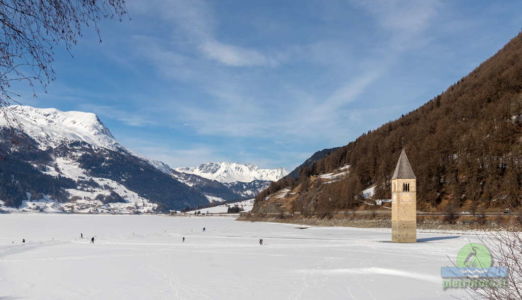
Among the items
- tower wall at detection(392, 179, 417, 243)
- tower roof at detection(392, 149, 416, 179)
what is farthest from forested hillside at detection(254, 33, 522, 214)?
tower wall at detection(392, 179, 417, 243)

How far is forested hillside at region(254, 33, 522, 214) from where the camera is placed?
85.4m

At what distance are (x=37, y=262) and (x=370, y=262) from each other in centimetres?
2766

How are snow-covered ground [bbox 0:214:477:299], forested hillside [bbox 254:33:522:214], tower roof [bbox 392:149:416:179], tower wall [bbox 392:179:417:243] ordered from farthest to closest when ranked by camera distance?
forested hillside [bbox 254:33:522:214]
tower roof [bbox 392:149:416:179]
tower wall [bbox 392:179:417:243]
snow-covered ground [bbox 0:214:477:299]

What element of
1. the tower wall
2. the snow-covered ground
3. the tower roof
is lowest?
the snow-covered ground

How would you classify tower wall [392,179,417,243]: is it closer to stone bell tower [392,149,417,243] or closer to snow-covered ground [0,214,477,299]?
stone bell tower [392,149,417,243]

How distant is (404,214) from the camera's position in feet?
186

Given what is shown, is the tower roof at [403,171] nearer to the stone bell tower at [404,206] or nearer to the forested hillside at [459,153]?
the stone bell tower at [404,206]

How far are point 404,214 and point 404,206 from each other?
1170 millimetres

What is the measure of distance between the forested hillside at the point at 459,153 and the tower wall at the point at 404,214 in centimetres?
2088

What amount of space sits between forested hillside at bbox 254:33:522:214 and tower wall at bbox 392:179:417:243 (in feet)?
68.5

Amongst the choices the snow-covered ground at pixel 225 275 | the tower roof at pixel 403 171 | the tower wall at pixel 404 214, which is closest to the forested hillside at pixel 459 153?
the tower roof at pixel 403 171

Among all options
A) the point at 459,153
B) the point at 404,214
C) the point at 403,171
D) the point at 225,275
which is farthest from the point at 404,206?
the point at 459,153

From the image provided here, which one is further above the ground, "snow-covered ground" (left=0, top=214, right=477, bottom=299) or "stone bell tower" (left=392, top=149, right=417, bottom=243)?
"stone bell tower" (left=392, top=149, right=417, bottom=243)

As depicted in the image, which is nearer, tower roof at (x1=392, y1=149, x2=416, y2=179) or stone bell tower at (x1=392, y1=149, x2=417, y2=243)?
stone bell tower at (x1=392, y1=149, x2=417, y2=243)
